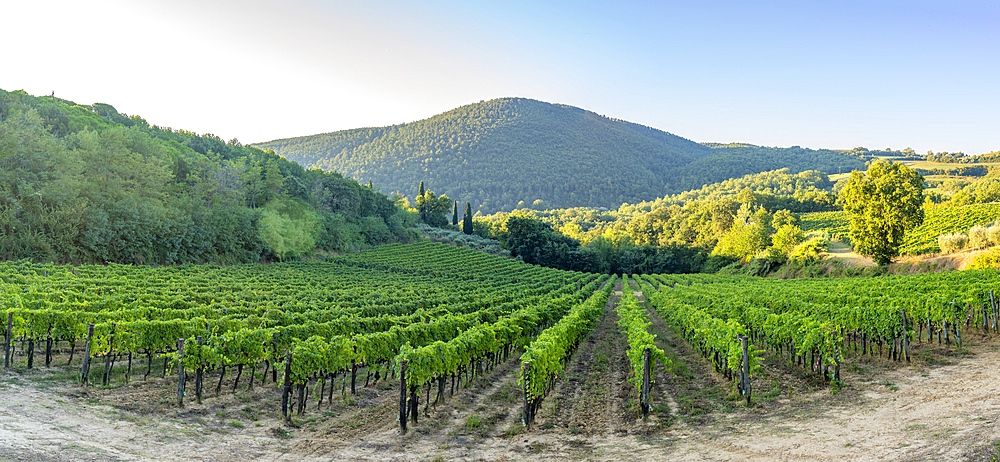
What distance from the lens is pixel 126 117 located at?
88.7m

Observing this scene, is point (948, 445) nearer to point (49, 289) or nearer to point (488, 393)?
point (488, 393)

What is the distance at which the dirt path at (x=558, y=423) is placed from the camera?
787 cm

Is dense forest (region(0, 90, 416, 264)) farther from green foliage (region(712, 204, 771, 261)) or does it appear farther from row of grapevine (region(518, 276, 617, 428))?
green foliage (region(712, 204, 771, 261))

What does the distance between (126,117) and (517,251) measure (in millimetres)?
75906

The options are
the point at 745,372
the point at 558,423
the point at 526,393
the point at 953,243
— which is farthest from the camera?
the point at 953,243

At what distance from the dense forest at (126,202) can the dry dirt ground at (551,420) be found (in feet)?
98.4

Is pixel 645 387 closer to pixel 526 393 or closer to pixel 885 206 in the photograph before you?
pixel 526 393

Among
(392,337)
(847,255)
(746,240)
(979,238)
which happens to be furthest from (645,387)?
(746,240)

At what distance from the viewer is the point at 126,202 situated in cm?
4112

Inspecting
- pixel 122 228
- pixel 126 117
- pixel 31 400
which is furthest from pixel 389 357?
Result: pixel 126 117

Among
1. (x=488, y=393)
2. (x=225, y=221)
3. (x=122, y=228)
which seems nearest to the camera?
(x=488, y=393)

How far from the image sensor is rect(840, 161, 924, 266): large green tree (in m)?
39.3

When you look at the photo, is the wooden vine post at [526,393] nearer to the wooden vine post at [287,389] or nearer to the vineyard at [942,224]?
the wooden vine post at [287,389]

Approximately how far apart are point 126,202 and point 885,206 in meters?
63.8
